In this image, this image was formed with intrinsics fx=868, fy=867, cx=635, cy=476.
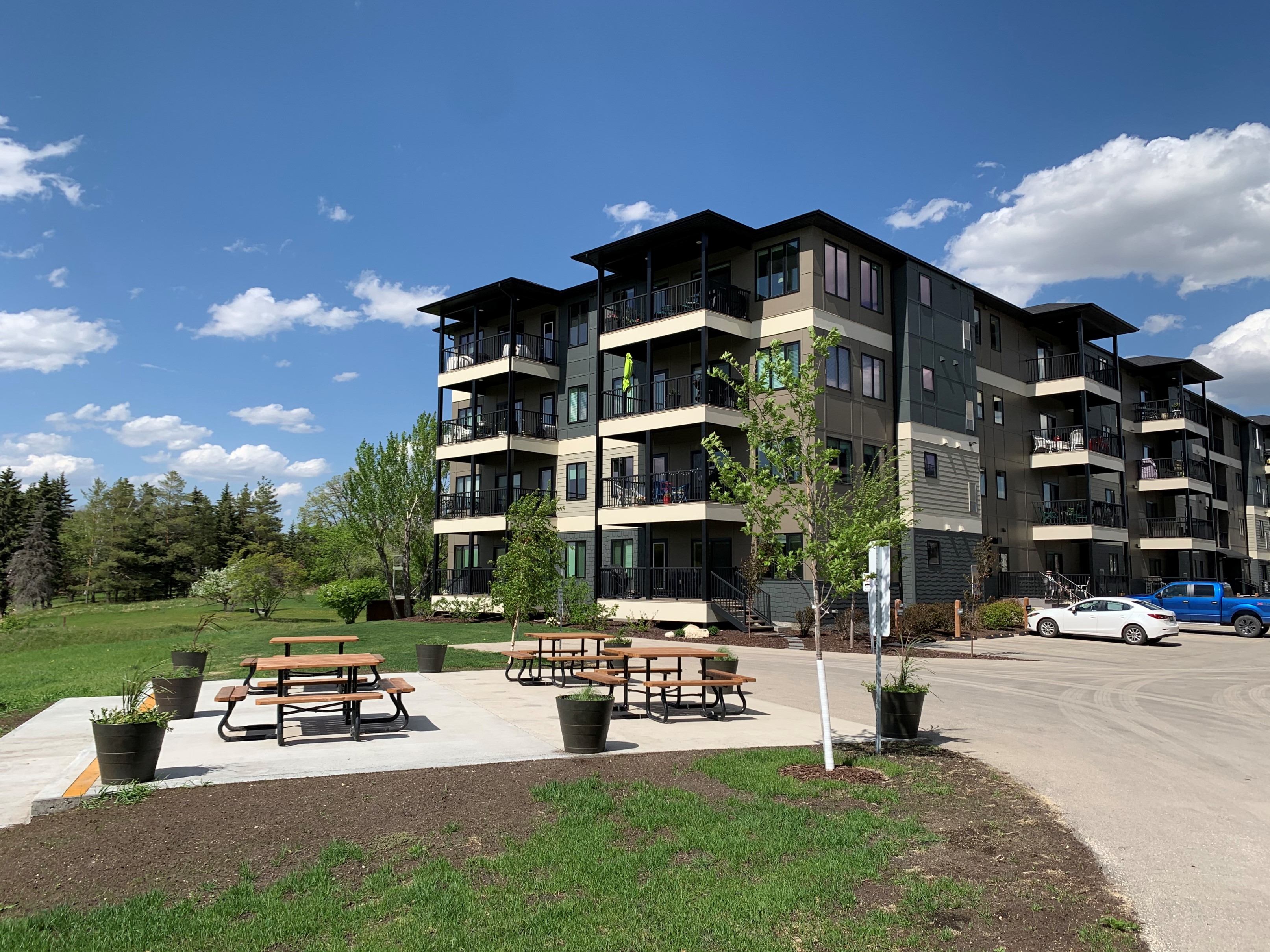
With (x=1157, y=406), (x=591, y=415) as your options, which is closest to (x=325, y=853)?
(x=591, y=415)

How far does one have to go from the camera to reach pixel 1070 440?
1635 inches

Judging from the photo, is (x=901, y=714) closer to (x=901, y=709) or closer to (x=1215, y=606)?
(x=901, y=709)

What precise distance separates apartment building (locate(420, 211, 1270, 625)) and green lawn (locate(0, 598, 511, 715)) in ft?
22.1

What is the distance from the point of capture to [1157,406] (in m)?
51.9

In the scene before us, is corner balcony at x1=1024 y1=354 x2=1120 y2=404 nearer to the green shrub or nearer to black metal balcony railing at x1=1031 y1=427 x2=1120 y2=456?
black metal balcony railing at x1=1031 y1=427 x2=1120 y2=456

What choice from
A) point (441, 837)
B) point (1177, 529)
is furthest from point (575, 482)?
point (1177, 529)

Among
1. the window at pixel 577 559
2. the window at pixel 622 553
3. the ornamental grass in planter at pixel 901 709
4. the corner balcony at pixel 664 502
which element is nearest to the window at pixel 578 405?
the corner balcony at pixel 664 502

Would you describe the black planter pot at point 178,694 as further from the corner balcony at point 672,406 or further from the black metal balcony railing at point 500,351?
→ the black metal balcony railing at point 500,351

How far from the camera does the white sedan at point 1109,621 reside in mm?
27500

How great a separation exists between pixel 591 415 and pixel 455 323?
9.70m

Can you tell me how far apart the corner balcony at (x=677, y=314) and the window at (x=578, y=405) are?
4436 mm

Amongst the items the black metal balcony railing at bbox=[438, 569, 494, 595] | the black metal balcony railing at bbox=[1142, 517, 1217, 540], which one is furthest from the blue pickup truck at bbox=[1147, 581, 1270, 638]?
the black metal balcony railing at bbox=[438, 569, 494, 595]

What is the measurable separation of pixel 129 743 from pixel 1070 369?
45.4 meters

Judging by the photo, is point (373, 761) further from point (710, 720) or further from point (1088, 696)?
point (1088, 696)
